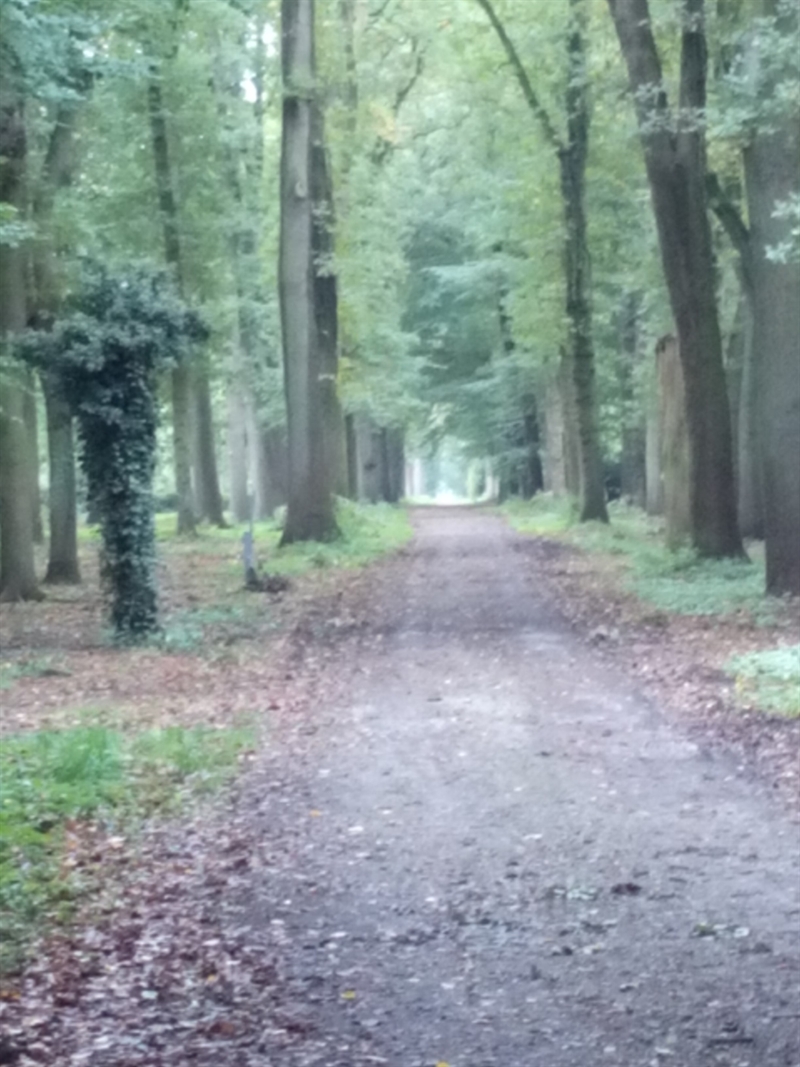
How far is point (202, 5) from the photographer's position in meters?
25.5

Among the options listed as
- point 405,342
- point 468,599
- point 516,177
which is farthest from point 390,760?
point 405,342

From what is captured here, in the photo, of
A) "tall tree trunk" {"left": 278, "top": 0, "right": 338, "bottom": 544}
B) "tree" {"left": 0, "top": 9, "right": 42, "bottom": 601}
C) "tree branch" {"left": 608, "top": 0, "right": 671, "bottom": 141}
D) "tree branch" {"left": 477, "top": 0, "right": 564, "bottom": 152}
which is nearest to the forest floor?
"tree" {"left": 0, "top": 9, "right": 42, "bottom": 601}

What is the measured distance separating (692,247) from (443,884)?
16003 millimetres

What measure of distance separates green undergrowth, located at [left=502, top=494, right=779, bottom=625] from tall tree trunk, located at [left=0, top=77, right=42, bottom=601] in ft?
28.7

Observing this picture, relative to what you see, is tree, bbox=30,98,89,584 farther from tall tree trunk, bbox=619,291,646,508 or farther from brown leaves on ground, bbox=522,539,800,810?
tall tree trunk, bbox=619,291,646,508

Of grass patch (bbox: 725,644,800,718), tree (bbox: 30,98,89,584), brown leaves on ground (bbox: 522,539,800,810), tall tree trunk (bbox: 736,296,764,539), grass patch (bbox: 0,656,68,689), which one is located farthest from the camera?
tall tree trunk (bbox: 736,296,764,539)

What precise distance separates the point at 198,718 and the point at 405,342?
1354 inches

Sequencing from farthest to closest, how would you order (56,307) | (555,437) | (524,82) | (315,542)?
(555,437) → (524,82) → (315,542) → (56,307)

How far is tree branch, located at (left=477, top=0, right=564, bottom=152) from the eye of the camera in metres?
33.3

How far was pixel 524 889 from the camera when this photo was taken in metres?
8.55

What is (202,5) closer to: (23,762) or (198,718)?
(198,718)

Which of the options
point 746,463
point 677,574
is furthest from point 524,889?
point 746,463

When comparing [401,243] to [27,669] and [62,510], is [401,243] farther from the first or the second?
[27,669]

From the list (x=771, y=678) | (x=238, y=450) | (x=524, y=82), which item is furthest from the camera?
(x=238, y=450)
